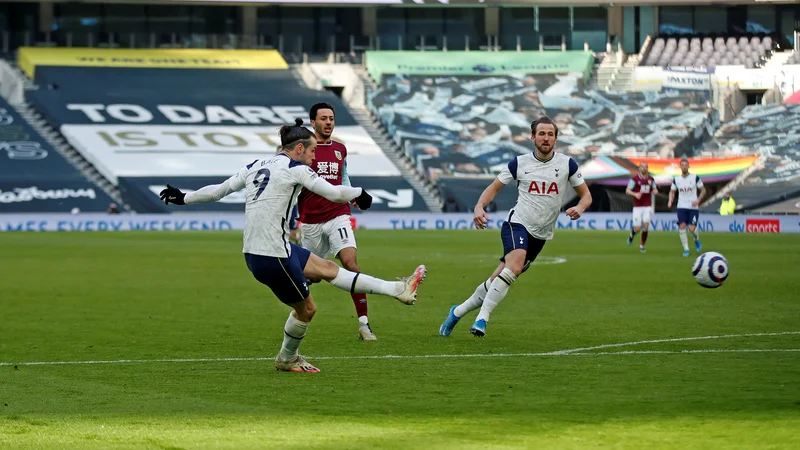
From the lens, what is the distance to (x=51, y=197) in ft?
186

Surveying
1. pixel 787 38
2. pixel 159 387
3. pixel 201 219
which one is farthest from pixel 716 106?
pixel 159 387

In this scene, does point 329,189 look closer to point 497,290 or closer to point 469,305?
point 497,290

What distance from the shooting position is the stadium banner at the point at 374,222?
49.9 metres

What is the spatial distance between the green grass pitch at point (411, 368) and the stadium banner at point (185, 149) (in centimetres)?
3586

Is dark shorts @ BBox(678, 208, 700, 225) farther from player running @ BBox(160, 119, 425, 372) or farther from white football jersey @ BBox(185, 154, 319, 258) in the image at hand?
white football jersey @ BBox(185, 154, 319, 258)

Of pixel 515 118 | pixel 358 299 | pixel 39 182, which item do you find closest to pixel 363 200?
pixel 358 299

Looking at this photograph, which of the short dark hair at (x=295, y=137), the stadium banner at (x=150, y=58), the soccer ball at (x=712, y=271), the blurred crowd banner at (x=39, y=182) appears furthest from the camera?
the stadium banner at (x=150, y=58)

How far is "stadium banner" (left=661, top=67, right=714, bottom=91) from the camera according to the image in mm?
70062

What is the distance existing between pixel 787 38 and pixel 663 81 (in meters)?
9.26

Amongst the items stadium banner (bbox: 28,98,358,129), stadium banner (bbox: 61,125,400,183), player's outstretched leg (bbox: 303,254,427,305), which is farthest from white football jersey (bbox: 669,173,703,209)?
stadium banner (bbox: 28,98,358,129)

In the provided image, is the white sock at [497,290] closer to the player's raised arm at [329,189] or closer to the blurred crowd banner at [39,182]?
the player's raised arm at [329,189]

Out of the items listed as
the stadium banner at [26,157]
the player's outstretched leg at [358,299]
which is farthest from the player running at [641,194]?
the stadium banner at [26,157]

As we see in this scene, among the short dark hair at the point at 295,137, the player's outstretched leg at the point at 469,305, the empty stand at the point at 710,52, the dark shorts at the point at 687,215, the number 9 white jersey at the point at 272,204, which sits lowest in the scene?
the dark shorts at the point at 687,215

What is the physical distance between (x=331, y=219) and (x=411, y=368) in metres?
3.13
